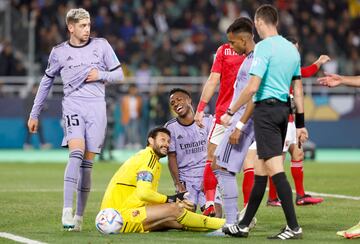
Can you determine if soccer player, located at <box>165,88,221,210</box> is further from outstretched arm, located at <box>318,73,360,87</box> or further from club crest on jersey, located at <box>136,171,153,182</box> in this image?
outstretched arm, located at <box>318,73,360,87</box>

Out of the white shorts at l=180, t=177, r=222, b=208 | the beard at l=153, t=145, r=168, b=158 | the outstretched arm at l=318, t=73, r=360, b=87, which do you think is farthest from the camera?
the white shorts at l=180, t=177, r=222, b=208

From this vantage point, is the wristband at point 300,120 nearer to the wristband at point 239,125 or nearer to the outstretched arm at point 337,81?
the outstretched arm at point 337,81

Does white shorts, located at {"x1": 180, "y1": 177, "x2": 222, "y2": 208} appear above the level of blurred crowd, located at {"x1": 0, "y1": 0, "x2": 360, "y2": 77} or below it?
below

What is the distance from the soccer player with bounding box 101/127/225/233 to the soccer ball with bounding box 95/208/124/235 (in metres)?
0.09

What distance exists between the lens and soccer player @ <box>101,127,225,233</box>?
11219 mm

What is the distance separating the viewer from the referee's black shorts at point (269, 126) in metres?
10.3

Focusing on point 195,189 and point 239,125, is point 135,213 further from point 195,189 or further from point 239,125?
point 195,189

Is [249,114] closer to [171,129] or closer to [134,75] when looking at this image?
[171,129]

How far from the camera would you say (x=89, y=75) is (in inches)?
458

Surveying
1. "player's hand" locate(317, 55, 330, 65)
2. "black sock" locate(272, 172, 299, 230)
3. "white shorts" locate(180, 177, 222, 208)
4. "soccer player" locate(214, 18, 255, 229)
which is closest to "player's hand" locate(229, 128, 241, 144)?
"soccer player" locate(214, 18, 255, 229)

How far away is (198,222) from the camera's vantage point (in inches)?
452

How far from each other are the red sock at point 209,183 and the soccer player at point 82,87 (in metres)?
1.79

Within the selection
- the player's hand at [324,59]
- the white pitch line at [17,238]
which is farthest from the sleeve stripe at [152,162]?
the player's hand at [324,59]

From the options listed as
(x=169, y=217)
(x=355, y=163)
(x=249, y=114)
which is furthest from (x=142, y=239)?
(x=355, y=163)
